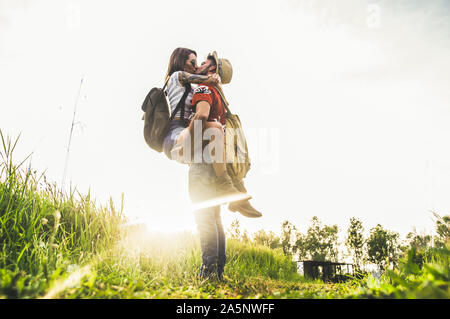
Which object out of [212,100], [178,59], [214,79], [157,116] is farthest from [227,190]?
[178,59]

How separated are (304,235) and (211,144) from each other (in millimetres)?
49615

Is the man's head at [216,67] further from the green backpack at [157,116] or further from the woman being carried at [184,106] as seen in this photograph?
the green backpack at [157,116]

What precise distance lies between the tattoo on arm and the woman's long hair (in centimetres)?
26

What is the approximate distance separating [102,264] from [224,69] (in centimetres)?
262

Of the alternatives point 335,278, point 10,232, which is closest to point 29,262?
point 10,232

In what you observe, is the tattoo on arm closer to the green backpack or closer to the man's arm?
the green backpack

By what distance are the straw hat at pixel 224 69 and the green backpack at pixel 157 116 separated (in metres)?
0.51

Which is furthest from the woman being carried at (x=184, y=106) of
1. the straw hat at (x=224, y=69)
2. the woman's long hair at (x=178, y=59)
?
the straw hat at (x=224, y=69)

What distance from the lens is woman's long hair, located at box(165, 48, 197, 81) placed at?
3182 millimetres

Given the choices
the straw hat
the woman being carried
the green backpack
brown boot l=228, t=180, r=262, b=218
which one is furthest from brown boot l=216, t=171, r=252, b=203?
the straw hat

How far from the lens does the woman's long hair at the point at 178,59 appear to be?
3.18 metres

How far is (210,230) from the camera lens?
2.62m

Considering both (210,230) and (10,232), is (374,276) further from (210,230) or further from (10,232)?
(10,232)
